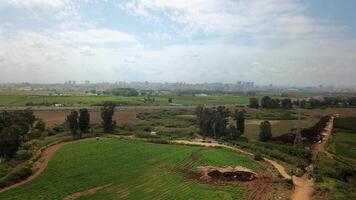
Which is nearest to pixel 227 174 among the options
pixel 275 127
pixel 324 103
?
pixel 275 127

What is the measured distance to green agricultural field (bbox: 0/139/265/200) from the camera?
36094 millimetres

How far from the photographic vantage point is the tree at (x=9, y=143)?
46.3m

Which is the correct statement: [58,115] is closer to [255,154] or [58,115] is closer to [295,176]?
[255,154]

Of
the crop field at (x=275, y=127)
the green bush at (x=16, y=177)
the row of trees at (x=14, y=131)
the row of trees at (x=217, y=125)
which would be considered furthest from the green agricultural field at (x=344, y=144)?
the row of trees at (x=14, y=131)

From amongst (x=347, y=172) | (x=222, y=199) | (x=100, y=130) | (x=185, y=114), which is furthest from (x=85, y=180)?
(x=185, y=114)

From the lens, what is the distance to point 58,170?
43.8 meters

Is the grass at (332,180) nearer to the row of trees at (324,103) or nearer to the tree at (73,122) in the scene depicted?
the tree at (73,122)

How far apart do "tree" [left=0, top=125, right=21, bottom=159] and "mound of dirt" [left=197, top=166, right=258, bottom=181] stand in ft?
82.8

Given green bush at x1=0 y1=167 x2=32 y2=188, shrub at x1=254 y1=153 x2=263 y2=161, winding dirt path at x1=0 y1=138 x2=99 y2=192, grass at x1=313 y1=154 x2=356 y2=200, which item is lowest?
grass at x1=313 y1=154 x2=356 y2=200

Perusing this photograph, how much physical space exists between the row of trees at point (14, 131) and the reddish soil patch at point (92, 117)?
17.5m

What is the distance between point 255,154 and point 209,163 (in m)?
9.63

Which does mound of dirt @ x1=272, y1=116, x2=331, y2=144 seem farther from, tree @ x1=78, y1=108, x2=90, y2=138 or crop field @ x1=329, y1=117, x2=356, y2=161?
tree @ x1=78, y1=108, x2=90, y2=138

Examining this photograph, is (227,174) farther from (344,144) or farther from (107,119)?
(107,119)

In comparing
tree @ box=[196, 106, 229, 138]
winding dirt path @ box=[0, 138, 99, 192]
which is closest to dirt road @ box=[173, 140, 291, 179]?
tree @ box=[196, 106, 229, 138]
